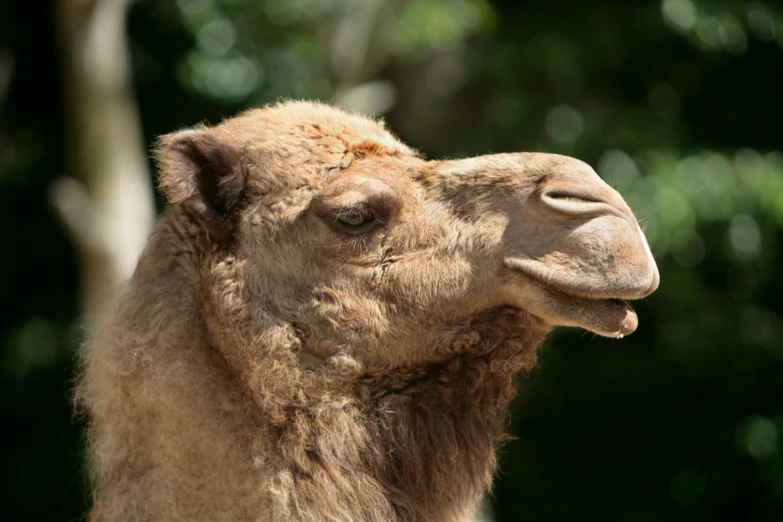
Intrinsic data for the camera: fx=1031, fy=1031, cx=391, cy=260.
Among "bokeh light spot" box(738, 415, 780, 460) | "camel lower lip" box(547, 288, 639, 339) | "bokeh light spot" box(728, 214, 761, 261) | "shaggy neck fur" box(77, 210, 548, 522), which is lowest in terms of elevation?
"bokeh light spot" box(738, 415, 780, 460)

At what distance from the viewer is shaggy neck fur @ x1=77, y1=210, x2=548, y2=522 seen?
9.07ft

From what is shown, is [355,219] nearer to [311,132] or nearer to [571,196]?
[311,132]

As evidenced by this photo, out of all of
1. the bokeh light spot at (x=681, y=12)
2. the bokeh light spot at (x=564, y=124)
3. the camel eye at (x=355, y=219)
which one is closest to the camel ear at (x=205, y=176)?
the camel eye at (x=355, y=219)

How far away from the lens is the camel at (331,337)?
2.76 m

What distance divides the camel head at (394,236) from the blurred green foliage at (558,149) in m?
3.72

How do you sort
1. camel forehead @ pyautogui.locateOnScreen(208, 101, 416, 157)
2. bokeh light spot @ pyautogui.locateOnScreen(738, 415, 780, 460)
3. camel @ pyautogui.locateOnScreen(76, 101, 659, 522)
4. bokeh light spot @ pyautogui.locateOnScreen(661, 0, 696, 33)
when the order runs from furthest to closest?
bokeh light spot @ pyautogui.locateOnScreen(738, 415, 780, 460) → bokeh light spot @ pyautogui.locateOnScreen(661, 0, 696, 33) → camel forehead @ pyautogui.locateOnScreen(208, 101, 416, 157) → camel @ pyautogui.locateOnScreen(76, 101, 659, 522)

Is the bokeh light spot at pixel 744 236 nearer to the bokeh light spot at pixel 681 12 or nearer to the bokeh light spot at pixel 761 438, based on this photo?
the bokeh light spot at pixel 761 438

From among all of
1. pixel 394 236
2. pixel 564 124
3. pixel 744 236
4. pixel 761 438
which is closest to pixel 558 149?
pixel 564 124

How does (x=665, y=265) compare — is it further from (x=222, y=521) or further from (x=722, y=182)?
(x=222, y=521)

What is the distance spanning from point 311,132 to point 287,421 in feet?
2.85

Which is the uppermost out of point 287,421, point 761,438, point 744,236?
point 287,421

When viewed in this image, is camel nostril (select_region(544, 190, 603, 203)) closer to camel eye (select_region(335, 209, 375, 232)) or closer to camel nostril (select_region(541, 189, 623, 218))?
camel nostril (select_region(541, 189, 623, 218))

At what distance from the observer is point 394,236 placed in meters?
2.88

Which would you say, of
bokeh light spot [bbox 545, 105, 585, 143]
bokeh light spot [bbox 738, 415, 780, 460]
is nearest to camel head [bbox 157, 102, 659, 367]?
bokeh light spot [bbox 545, 105, 585, 143]
